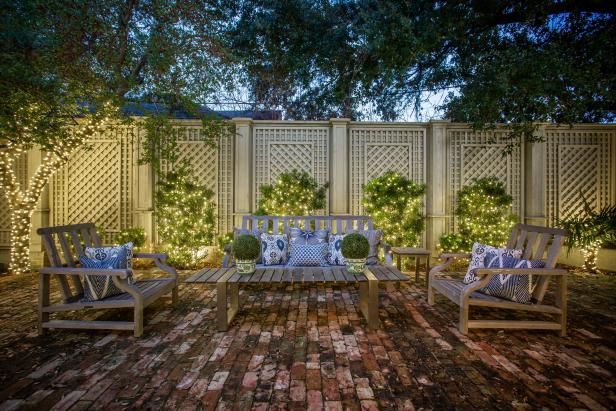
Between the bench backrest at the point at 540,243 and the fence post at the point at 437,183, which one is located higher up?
the fence post at the point at 437,183

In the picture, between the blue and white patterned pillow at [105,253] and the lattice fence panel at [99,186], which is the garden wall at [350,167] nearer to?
the lattice fence panel at [99,186]

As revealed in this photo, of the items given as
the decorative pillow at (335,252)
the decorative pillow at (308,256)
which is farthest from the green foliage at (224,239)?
the decorative pillow at (335,252)

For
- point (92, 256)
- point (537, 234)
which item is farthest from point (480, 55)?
point (92, 256)

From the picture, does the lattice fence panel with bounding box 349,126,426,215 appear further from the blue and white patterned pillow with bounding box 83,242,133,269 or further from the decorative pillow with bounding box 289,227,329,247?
the blue and white patterned pillow with bounding box 83,242,133,269

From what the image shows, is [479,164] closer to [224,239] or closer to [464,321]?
[464,321]

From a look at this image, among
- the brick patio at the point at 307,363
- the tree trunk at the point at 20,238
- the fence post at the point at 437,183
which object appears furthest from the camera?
the fence post at the point at 437,183

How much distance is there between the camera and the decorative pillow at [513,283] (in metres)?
2.84

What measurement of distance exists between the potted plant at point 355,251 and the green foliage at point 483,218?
319cm

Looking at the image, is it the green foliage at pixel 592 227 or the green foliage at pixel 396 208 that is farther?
the green foliage at pixel 396 208

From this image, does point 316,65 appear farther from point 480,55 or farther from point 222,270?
point 222,270

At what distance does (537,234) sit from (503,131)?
11.4ft

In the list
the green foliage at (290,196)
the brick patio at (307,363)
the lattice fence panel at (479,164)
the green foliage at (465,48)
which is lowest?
the brick patio at (307,363)

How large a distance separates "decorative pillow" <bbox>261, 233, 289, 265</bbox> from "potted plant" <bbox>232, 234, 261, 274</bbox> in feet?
2.36

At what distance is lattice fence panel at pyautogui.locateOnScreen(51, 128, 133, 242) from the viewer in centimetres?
582
